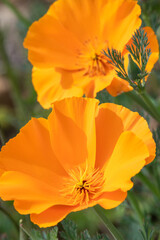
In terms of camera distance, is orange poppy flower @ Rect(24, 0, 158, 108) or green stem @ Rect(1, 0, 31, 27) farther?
green stem @ Rect(1, 0, 31, 27)

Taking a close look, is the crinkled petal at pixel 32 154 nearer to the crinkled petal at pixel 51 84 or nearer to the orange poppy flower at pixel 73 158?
the orange poppy flower at pixel 73 158

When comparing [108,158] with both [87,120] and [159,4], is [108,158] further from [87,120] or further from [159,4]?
[159,4]

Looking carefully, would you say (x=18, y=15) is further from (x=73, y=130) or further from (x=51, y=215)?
(x=51, y=215)

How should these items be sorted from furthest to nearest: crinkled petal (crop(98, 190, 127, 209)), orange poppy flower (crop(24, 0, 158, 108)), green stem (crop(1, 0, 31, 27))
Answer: green stem (crop(1, 0, 31, 27))
orange poppy flower (crop(24, 0, 158, 108))
crinkled petal (crop(98, 190, 127, 209))

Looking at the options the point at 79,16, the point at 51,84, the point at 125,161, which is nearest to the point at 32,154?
the point at 125,161

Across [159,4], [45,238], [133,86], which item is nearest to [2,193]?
[45,238]

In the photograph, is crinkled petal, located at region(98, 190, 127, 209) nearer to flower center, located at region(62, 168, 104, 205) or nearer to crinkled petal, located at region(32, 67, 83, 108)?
flower center, located at region(62, 168, 104, 205)

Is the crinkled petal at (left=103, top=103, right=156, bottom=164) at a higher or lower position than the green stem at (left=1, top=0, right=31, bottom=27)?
higher

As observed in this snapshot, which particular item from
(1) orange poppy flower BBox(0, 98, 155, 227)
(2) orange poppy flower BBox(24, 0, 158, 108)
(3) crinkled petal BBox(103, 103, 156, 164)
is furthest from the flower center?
(2) orange poppy flower BBox(24, 0, 158, 108)

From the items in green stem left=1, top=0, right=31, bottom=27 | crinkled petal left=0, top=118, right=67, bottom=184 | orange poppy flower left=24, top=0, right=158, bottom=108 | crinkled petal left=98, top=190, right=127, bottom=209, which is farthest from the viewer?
green stem left=1, top=0, right=31, bottom=27
